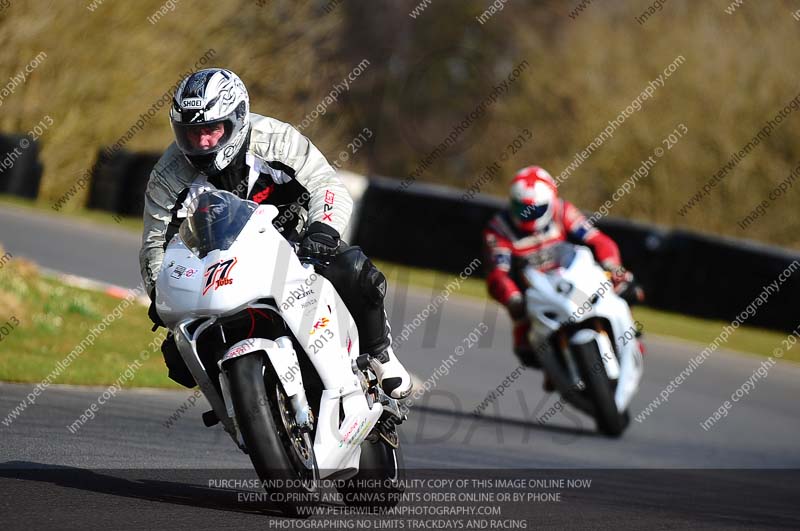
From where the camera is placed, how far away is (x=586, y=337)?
9.38m

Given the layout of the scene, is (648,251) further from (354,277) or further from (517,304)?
(354,277)

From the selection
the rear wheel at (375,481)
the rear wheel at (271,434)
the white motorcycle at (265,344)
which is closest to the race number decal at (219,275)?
the white motorcycle at (265,344)

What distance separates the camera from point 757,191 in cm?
2714

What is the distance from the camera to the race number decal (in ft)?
16.1

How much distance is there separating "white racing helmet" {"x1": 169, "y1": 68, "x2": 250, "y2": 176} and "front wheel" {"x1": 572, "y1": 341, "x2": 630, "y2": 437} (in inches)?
171

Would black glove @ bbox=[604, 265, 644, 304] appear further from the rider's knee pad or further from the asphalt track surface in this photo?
the rider's knee pad

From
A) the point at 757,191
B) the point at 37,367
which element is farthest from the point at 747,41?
the point at 37,367

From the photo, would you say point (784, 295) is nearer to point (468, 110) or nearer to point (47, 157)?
point (47, 157)

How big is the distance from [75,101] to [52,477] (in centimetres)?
2064

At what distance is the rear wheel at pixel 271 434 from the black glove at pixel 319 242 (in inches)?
21.0

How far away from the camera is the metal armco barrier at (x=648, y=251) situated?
1906 centimetres

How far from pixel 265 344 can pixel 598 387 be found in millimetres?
4839

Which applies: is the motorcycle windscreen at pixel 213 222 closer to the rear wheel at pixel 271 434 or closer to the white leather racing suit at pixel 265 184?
the white leather racing suit at pixel 265 184

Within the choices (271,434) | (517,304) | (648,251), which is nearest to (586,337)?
(517,304)
